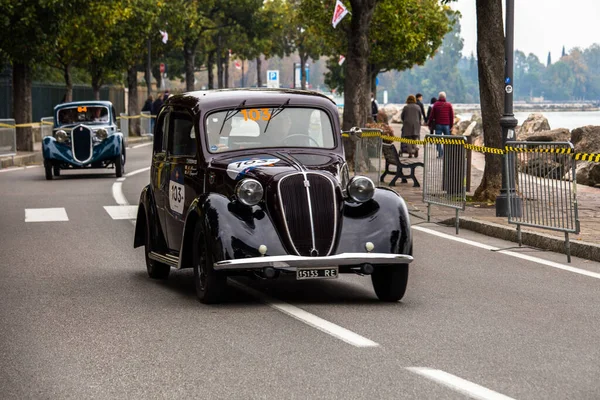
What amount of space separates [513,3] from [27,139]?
79.4 ft

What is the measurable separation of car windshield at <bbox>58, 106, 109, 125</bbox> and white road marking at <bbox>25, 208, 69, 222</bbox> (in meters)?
8.92

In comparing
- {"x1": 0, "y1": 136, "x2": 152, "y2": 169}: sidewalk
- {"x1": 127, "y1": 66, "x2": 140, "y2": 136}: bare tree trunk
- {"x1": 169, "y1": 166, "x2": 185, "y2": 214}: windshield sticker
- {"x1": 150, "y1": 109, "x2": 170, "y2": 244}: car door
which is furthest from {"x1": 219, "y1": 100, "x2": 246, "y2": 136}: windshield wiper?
{"x1": 127, "y1": 66, "x2": 140, "y2": 136}: bare tree trunk

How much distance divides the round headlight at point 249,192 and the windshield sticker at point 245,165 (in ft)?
1.09

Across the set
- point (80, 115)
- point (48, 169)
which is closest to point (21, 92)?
point (80, 115)

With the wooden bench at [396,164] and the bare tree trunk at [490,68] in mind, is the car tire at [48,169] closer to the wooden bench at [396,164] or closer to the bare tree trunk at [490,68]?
the wooden bench at [396,164]

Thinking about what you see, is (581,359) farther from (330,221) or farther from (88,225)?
(88,225)

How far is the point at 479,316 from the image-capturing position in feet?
30.5

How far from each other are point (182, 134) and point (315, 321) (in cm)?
285

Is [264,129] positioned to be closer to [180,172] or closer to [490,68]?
[180,172]

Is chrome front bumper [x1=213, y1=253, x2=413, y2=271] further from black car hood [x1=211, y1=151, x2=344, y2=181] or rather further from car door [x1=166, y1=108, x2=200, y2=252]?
car door [x1=166, y1=108, x2=200, y2=252]

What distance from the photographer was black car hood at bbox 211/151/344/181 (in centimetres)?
982

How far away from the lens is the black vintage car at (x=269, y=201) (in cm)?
945

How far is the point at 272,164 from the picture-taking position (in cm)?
1000

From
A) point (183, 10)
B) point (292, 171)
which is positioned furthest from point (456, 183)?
point (183, 10)
